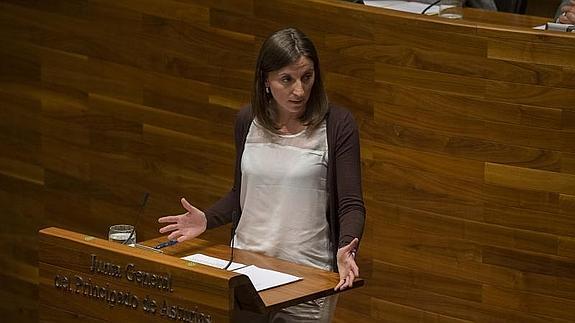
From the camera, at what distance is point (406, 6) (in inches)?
55.4

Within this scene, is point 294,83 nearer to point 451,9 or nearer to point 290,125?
point 290,125

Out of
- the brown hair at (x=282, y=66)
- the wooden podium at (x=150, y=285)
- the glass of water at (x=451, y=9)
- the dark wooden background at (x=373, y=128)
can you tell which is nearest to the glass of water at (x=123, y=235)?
the wooden podium at (x=150, y=285)

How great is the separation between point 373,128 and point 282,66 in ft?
0.95

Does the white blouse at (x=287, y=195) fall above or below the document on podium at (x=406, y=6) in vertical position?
below

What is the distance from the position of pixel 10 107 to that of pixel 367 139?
46cm

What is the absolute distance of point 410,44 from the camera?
1272mm

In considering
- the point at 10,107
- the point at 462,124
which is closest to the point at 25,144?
the point at 10,107

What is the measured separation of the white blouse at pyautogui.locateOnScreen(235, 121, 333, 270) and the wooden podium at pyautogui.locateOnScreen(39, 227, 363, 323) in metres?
0.02

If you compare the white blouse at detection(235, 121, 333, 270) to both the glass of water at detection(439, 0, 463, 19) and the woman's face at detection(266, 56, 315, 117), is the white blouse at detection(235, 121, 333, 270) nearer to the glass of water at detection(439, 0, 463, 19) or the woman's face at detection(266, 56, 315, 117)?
the woman's face at detection(266, 56, 315, 117)

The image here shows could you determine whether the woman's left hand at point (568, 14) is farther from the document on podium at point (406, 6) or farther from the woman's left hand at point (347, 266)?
the woman's left hand at point (347, 266)

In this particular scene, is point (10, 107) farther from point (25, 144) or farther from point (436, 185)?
point (436, 185)

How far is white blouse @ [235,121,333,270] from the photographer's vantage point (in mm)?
1040

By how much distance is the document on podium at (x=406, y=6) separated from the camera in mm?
1393

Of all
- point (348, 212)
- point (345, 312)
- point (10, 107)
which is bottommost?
point (345, 312)
